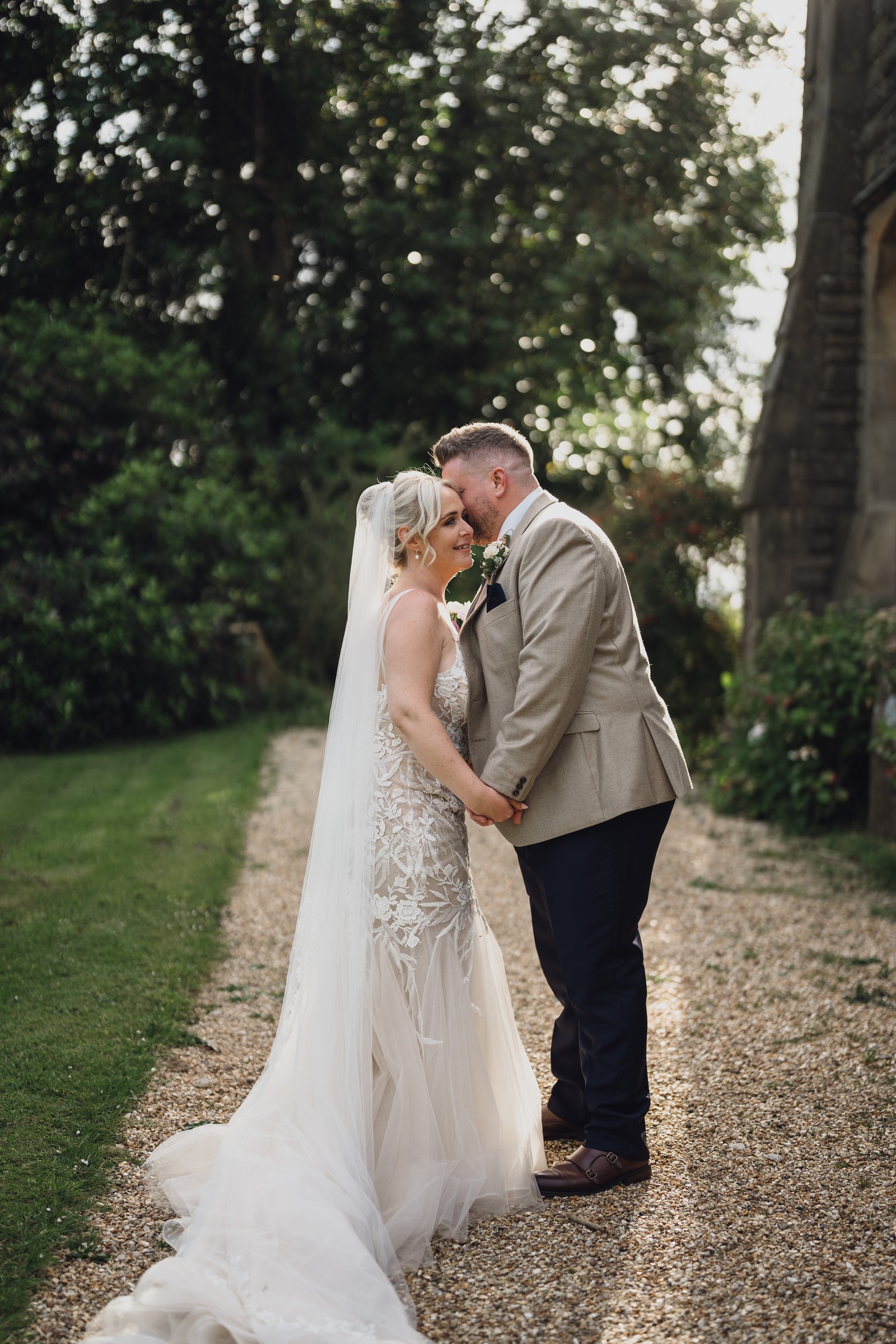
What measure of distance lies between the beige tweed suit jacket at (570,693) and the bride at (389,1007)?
0.42 feet

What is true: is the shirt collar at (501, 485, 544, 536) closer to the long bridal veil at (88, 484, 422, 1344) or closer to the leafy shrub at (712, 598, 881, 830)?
the long bridal veil at (88, 484, 422, 1344)

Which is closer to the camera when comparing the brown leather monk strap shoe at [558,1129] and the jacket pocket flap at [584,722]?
the jacket pocket flap at [584,722]

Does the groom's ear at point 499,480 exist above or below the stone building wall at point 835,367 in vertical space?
below

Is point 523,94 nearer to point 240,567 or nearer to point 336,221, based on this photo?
point 336,221

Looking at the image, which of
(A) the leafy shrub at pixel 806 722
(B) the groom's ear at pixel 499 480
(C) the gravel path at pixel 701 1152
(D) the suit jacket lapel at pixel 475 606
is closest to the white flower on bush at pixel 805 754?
(A) the leafy shrub at pixel 806 722

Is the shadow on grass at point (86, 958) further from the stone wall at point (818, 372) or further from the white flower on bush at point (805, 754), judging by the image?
the stone wall at point (818, 372)

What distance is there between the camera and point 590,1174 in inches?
117

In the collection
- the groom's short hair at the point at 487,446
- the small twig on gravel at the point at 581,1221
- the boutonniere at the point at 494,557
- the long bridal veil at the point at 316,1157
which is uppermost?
the groom's short hair at the point at 487,446

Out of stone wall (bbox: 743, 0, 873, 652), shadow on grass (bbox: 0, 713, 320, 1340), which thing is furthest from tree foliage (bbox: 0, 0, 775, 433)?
shadow on grass (bbox: 0, 713, 320, 1340)

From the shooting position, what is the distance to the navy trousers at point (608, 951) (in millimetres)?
2971

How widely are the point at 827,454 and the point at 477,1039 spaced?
7274 millimetres

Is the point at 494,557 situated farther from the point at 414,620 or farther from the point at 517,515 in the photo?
the point at 414,620

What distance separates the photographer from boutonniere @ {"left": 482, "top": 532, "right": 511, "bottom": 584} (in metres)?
3.10

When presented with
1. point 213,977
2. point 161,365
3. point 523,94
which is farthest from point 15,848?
point 523,94
